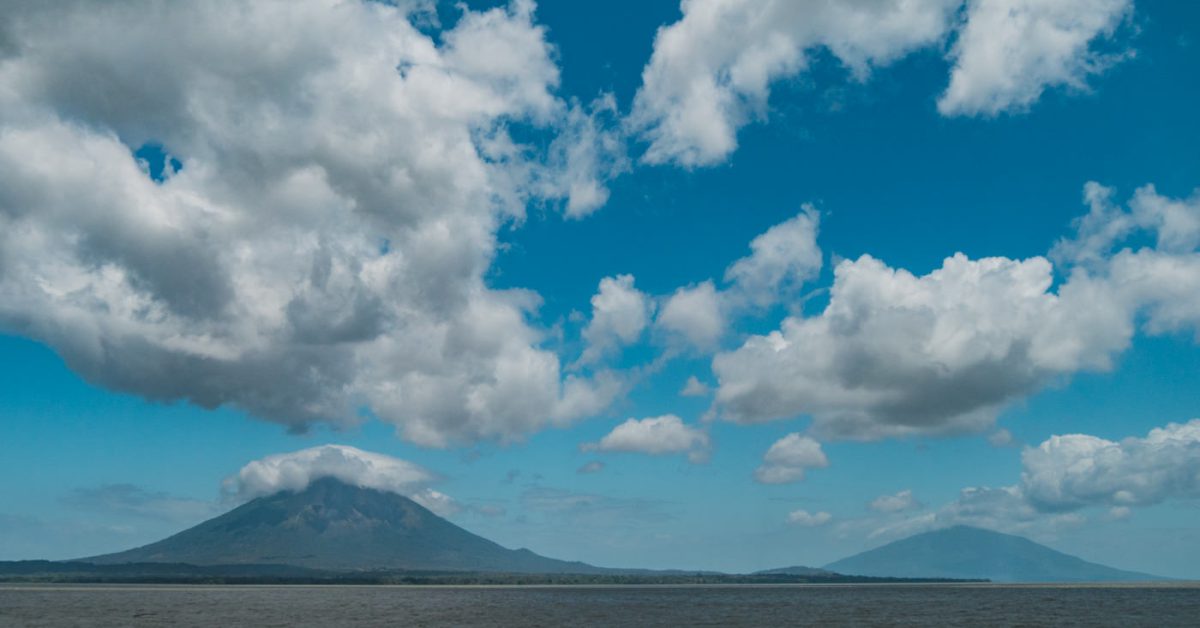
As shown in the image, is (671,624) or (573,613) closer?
(671,624)

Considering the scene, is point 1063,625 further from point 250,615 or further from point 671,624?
point 250,615

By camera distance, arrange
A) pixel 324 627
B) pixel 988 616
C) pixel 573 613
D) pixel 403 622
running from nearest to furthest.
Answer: pixel 324 627 < pixel 403 622 < pixel 988 616 < pixel 573 613

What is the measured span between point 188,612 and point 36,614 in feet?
85.4

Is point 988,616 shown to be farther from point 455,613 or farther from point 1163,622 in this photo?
point 455,613

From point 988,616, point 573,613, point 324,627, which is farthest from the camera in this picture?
point 573,613

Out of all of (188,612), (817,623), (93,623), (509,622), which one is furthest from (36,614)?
(817,623)

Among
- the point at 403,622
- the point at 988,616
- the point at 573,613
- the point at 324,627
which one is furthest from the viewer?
the point at 573,613

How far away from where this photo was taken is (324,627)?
427ft

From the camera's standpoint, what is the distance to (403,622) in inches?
5512

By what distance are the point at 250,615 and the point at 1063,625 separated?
13745 centimetres

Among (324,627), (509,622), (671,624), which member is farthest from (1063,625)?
(324,627)

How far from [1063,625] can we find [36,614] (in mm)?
178127

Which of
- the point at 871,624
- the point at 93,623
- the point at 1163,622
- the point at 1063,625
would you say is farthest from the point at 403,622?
the point at 1163,622

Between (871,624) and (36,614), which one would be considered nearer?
(871,624)
